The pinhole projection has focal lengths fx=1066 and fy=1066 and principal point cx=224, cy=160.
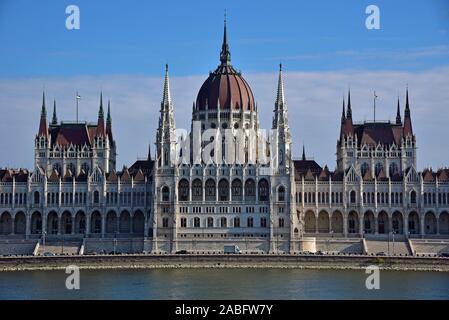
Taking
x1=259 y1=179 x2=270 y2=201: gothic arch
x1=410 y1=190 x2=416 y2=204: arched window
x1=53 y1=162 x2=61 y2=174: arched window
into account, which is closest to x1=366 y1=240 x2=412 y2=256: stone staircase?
x1=410 y1=190 x2=416 y2=204: arched window

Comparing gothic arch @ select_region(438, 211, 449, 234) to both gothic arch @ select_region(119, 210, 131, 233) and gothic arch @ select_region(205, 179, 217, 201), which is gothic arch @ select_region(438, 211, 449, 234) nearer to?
gothic arch @ select_region(205, 179, 217, 201)

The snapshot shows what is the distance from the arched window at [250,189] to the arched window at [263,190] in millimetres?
862

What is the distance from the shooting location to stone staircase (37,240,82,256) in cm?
13462

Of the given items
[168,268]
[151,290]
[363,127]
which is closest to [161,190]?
[168,268]

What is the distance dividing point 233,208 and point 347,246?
15.3 metres

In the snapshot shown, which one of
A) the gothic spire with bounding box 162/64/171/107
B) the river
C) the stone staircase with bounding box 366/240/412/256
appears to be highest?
the gothic spire with bounding box 162/64/171/107

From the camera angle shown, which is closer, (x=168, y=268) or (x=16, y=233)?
(x=168, y=268)

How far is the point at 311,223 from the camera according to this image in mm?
141500

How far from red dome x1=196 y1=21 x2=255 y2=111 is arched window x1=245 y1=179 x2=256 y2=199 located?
522 inches

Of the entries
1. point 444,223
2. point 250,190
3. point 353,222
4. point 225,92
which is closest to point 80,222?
point 250,190

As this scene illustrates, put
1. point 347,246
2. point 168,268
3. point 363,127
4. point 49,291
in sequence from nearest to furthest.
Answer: point 49,291
point 168,268
point 347,246
point 363,127

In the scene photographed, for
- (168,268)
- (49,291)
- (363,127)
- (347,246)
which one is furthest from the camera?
(363,127)

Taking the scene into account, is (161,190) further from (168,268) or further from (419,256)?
(419,256)

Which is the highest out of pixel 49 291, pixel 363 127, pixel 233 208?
pixel 363 127
